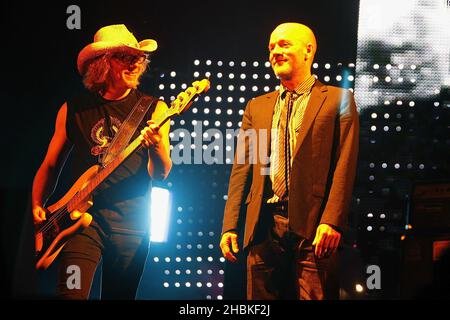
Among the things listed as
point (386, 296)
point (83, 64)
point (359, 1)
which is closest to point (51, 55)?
point (83, 64)

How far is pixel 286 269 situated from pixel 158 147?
92 cm

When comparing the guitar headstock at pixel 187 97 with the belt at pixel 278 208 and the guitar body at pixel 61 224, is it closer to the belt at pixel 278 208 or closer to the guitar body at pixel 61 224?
the guitar body at pixel 61 224

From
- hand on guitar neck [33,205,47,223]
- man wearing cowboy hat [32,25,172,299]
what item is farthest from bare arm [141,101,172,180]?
hand on guitar neck [33,205,47,223]

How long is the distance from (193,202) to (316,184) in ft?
2.27

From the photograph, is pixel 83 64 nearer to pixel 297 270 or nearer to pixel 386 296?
pixel 297 270

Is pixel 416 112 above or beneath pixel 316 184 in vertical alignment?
above

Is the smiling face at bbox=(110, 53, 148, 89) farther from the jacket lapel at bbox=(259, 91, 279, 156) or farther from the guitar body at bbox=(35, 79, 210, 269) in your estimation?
the jacket lapel at bbox=(259, 91, 279, 156)

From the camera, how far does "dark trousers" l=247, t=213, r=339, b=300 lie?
3123mm

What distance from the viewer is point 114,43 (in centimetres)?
350

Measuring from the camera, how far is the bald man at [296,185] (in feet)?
10.2

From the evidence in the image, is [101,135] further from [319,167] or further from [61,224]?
[319,167]

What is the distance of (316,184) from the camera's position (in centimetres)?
313

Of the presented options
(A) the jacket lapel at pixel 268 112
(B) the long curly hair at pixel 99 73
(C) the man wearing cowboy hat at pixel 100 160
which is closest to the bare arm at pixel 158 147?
(C) the man wearing cowboy hat at pixel 100 160

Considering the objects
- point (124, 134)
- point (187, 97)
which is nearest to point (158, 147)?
point (124, 134)
